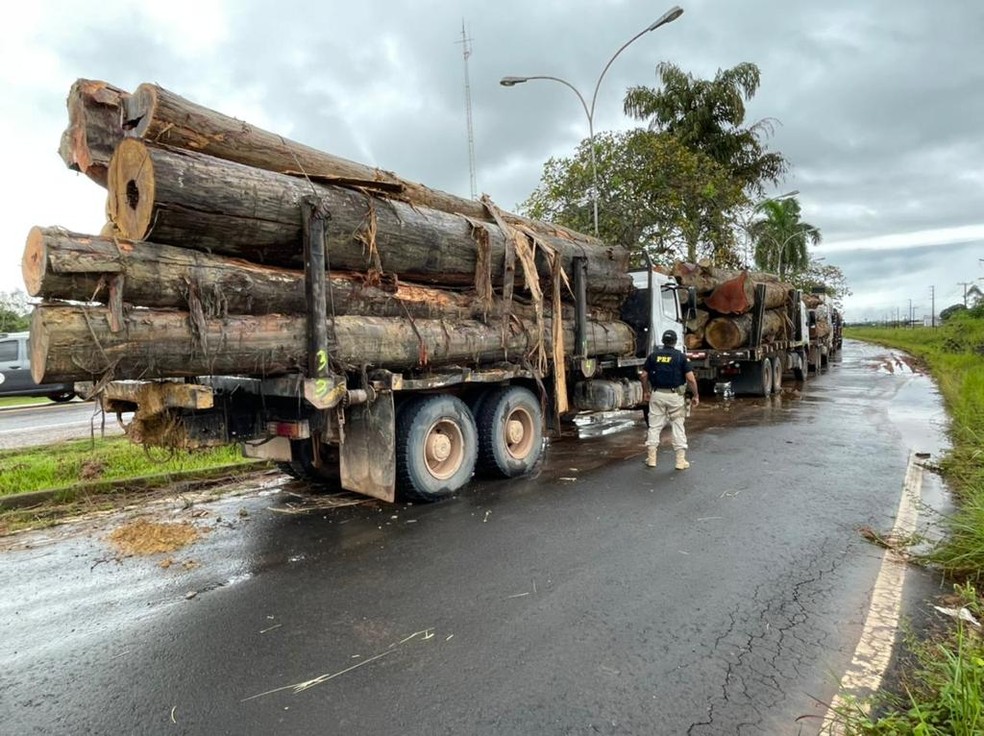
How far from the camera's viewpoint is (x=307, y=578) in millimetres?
4230

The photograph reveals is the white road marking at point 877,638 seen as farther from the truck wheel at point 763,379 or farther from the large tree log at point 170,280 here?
the truck wheel at point 763,379

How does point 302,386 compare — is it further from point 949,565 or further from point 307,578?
point 949,565

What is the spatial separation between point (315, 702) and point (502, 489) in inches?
153

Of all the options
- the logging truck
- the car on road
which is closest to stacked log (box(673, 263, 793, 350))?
the logging truck

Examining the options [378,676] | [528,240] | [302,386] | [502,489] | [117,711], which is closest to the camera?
[117,711]

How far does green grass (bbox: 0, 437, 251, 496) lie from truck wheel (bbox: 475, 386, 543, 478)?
2.77 metres

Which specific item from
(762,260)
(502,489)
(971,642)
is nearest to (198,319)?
(502,489)

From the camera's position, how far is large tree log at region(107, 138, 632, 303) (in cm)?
433

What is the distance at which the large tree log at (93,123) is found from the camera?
15.8ft

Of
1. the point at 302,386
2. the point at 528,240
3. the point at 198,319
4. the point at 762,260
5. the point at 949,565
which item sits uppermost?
the point at 762,260

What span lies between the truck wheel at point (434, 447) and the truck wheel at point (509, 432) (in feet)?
0.92

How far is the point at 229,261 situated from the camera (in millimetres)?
4809

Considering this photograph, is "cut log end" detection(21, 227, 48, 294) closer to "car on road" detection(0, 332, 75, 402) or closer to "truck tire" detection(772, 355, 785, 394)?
"car on road" detection(0, 332, 75, 402)

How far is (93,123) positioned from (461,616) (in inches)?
179
